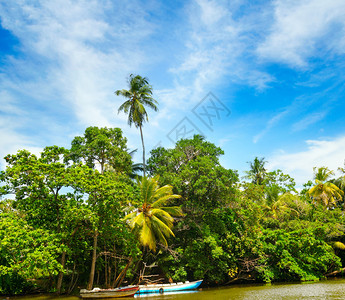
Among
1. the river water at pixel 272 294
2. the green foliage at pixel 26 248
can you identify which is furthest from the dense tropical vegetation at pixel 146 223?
the river water at pixel 272 294

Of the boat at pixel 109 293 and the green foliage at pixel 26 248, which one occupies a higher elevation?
the green foliage at pixel 26 248

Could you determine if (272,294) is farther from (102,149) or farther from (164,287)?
(102,149)

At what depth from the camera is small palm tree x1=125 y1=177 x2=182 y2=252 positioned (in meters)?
15.8

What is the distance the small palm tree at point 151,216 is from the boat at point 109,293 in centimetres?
245

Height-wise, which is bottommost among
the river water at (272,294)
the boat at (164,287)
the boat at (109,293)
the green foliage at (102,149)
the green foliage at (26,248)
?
the river water at (272,294)

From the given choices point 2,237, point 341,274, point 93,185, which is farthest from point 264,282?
point 2,237

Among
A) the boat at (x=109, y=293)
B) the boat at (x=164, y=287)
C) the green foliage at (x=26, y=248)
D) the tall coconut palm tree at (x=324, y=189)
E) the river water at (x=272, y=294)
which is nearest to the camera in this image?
the river water at (x=272, y=294)

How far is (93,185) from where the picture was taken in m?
13.6

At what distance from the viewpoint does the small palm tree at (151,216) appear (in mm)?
15812

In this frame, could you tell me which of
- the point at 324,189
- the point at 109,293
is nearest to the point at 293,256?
the point at 324,189

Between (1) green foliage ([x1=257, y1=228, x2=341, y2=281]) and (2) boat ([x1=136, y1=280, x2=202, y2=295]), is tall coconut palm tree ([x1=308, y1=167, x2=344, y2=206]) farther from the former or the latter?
(2) boat ([x1=136, y1=280, x2=202, y2=295])

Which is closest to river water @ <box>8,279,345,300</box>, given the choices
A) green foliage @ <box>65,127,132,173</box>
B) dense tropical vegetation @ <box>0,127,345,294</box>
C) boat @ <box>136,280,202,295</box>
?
boat @ <box>136,280,202,295</box>

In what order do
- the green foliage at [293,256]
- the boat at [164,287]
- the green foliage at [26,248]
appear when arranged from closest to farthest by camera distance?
the green foliage at [26,248] → the boat at [164,287] → the green foliage at [293,256]

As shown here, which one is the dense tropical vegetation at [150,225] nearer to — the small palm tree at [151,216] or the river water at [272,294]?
the small palm tree at [151,216]
